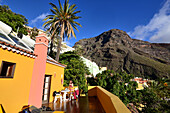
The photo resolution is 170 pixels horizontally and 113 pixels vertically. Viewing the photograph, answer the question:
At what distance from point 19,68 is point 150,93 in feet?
59.0

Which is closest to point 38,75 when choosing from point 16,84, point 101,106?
point 16,84

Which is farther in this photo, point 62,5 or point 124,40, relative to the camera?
point 124,40

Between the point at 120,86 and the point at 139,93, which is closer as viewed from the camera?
the point at 120,86

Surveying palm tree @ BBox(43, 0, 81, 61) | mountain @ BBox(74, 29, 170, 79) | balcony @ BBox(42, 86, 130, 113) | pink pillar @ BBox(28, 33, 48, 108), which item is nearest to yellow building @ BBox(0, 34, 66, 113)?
pink pillar @ BBox(28, 33, 48, 108)

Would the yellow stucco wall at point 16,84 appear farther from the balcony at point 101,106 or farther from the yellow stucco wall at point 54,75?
the balcony at point 101,106

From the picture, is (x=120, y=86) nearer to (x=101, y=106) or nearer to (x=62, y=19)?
(x=101, y=106)

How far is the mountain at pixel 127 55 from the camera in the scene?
204 ft

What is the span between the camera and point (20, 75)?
4016mm

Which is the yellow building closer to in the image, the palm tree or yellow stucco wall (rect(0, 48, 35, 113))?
yellow stucco wall (rect(0, 48, 35, 113))

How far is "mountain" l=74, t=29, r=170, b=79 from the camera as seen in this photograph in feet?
204

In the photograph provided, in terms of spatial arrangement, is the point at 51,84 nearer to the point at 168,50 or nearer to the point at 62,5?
the point at 62,5

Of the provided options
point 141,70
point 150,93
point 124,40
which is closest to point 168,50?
point 124,40

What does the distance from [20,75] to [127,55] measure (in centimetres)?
8152

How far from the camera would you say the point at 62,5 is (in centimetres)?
1248
